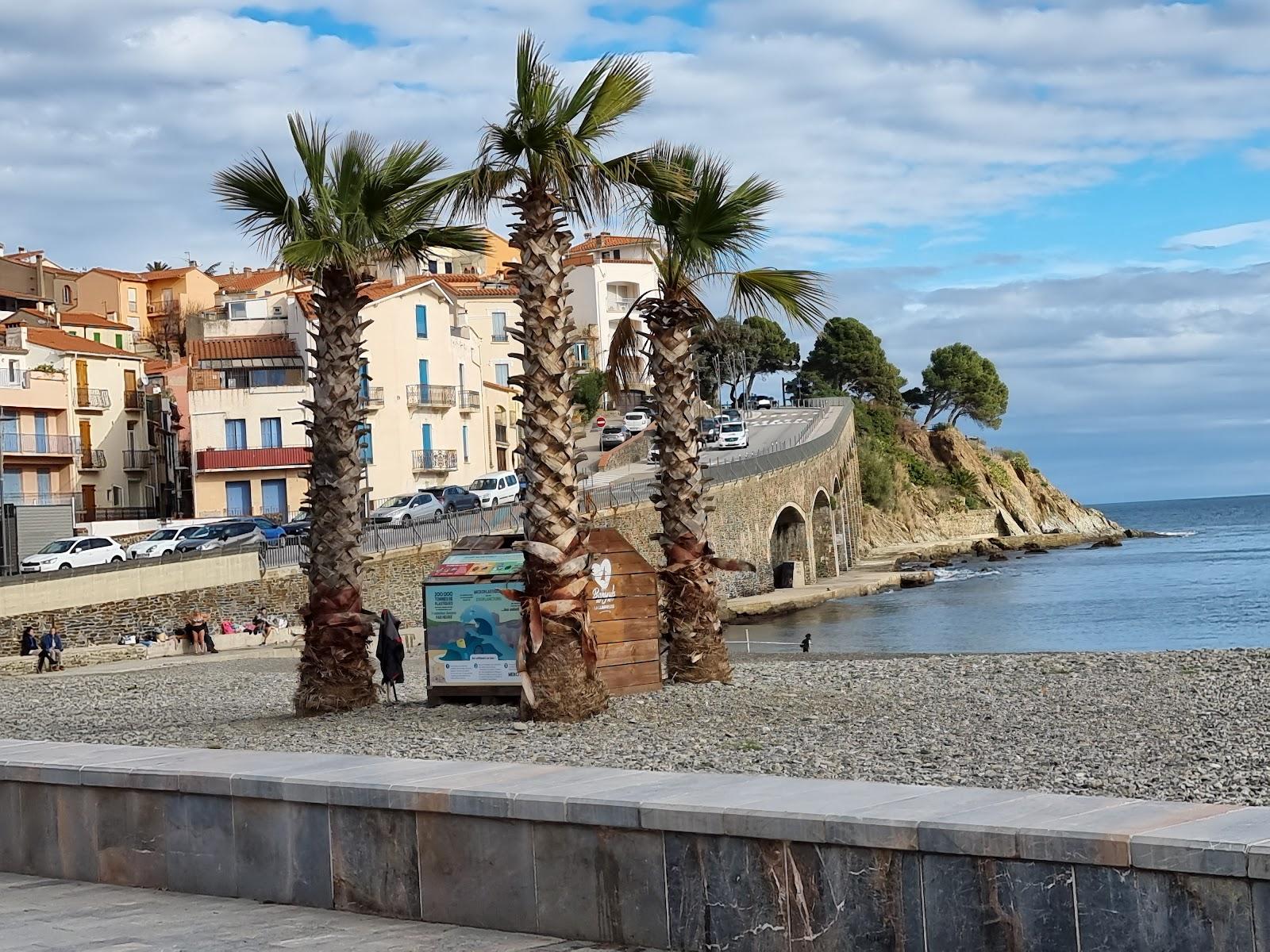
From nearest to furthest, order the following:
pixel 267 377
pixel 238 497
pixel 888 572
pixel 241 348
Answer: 1. pixel 238 497
2. pixel 267 377
3. pixel 241 348
4. pixel 888 572

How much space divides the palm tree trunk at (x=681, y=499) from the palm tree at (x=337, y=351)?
326cm

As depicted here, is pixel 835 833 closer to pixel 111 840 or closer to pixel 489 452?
pixel 111 840

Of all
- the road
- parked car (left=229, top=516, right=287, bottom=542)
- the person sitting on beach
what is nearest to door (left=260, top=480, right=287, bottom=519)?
parked car (left=229, top=516, right=287, bottom=542)

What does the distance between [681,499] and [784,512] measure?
52.6 m

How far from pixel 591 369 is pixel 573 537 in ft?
254

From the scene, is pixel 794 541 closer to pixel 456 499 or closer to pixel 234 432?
pixel 456 499

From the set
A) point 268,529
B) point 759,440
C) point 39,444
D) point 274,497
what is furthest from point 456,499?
point 759,440

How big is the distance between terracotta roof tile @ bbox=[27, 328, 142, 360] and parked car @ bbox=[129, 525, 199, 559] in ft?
49.6

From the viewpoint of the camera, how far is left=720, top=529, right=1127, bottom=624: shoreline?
56094mm

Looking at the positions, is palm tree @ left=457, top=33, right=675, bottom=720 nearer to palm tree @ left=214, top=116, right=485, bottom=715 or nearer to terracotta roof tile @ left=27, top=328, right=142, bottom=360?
palm tree @ left=214, top=116, right=485, bottom=715

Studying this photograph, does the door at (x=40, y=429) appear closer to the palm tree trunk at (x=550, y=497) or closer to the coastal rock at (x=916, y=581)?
the coastal rock at (x=916, y=581)

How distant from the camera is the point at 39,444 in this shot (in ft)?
183

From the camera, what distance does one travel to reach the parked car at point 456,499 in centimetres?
5350

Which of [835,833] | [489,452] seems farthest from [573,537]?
[489,452]
